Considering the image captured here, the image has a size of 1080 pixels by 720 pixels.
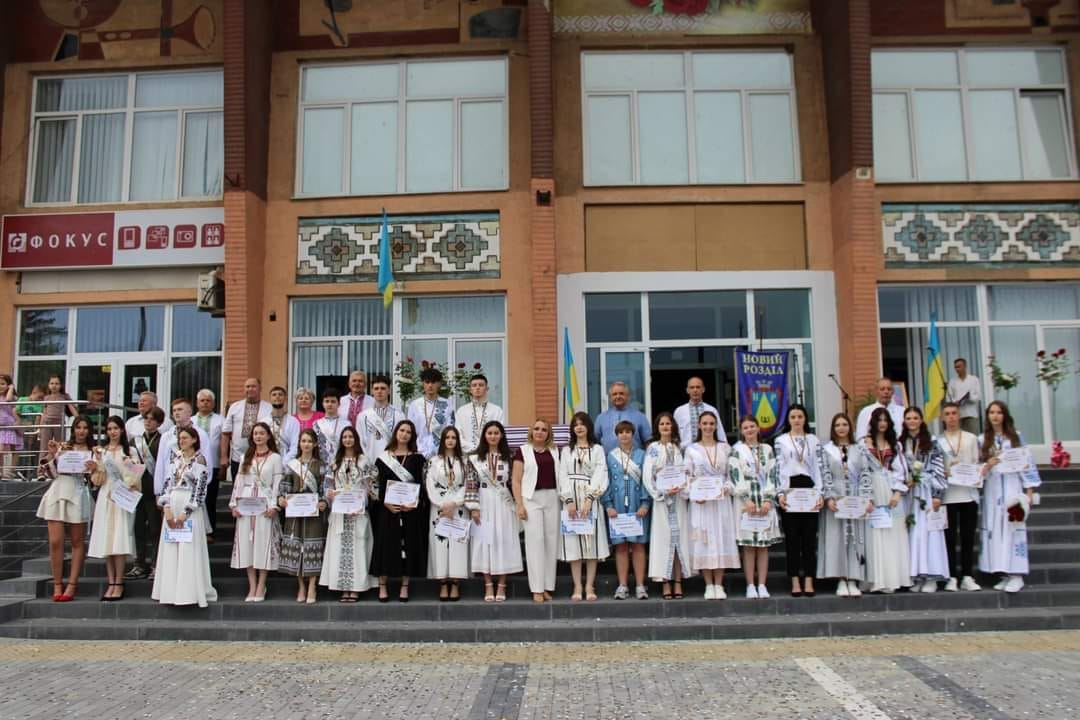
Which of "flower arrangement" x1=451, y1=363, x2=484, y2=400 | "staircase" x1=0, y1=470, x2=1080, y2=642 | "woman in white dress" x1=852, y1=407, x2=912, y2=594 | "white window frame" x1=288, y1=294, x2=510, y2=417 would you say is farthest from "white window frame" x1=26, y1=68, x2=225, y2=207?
"woman in white dress" x1=852, y1=407, x2=912, y2=594

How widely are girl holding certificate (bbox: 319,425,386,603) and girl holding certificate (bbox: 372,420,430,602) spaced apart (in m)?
0.12

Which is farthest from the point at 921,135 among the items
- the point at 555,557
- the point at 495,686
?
the point at 495,686

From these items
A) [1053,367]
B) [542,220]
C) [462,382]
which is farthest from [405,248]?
[1053,367]

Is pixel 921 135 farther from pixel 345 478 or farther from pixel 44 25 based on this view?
pixel 44 25

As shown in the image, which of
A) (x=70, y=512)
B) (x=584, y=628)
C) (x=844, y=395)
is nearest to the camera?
(x=584, y=628)

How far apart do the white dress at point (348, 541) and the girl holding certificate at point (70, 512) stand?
8.33 ft

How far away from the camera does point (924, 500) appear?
8.43m

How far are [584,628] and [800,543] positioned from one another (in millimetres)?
2298

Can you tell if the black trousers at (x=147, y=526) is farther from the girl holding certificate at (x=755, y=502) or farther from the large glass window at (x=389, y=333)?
the girl holding certificate at (x=755, y=502)

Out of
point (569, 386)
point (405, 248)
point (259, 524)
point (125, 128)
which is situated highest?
point (125, 128)

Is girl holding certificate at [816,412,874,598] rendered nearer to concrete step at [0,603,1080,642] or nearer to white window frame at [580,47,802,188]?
concrete step at [0,603,1080,642]

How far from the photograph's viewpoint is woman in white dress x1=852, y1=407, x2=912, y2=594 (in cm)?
825

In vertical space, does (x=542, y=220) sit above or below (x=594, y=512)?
above

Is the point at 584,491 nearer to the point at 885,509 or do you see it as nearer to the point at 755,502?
the point at 755,502
